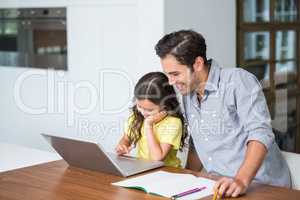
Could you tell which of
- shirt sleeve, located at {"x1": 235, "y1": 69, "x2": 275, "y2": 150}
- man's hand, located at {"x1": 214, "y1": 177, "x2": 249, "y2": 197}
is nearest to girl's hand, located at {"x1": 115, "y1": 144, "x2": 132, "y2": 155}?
shirt sleeve, located at {"x1": 235, "y1": 69, "x2": 275, "y2": 150}

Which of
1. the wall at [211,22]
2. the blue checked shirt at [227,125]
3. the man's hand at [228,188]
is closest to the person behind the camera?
the man's hand at [228,188]

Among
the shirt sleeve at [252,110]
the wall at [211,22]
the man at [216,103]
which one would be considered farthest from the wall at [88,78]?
the shirt sleeve at [252,110]

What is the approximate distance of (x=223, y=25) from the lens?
335 cm

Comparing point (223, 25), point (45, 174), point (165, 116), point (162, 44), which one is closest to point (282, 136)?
point (223, 25)

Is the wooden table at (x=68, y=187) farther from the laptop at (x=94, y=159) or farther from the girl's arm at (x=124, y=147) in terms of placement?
the girl's arm at (x=124, y=147)

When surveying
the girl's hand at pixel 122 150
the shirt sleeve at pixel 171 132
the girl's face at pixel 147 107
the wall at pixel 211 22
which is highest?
the wall at pixel 211 22

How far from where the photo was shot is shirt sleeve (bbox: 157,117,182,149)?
2395 mm

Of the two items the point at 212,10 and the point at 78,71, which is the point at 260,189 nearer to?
Answer: the point at 212,10

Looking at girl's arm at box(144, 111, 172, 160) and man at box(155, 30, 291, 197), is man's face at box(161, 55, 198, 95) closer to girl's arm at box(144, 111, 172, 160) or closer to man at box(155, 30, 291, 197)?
man at box(155, 30, 291, 197)

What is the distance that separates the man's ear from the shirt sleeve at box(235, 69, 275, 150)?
148mm

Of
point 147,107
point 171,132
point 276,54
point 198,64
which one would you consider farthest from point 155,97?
point 276,54

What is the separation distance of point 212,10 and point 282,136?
3.99 ft

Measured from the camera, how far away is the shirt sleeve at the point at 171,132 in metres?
2.39

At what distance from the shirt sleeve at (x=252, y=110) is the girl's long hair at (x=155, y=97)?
1.28 ft
